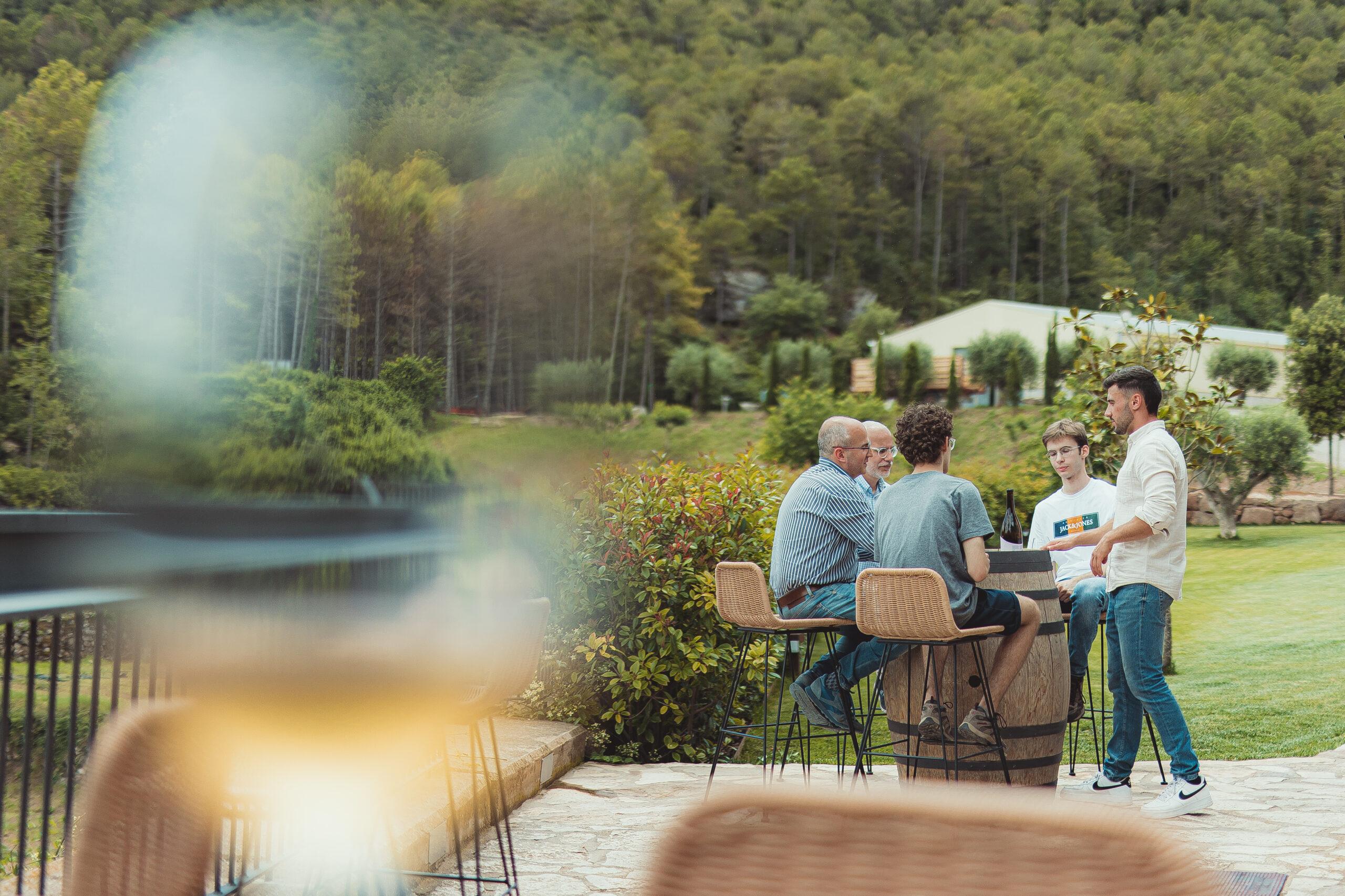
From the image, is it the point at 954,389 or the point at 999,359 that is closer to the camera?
the point at 954,389

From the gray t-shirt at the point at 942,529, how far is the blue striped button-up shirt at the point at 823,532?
0.42 m

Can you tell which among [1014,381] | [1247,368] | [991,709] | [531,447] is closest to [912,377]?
[1014,381]

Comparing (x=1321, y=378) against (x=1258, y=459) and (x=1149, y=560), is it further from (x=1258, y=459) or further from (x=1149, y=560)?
(x=1149, y=560)

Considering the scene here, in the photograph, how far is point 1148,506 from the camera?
423cm

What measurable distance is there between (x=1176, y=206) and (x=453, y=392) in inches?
3279

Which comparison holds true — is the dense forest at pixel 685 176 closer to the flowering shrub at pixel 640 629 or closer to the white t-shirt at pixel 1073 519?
the flowering shrub at pixel 640 629

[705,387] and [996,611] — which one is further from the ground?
[705,387]

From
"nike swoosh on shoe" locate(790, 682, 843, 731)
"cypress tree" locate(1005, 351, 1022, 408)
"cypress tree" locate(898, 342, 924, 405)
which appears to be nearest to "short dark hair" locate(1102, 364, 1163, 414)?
"nike swoosh on shoe" locate(790, 682, 843, 731)

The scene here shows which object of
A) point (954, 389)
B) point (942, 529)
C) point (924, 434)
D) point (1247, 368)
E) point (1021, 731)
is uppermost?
point (954, 389)

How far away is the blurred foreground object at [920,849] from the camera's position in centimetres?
77

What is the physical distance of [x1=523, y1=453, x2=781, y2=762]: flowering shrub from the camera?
5715 millimetres

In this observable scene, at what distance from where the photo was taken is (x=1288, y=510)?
21234 millimetres

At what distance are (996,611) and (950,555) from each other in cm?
25

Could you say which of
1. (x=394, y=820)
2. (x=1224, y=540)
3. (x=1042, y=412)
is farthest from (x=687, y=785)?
(x=1224, y=540)
